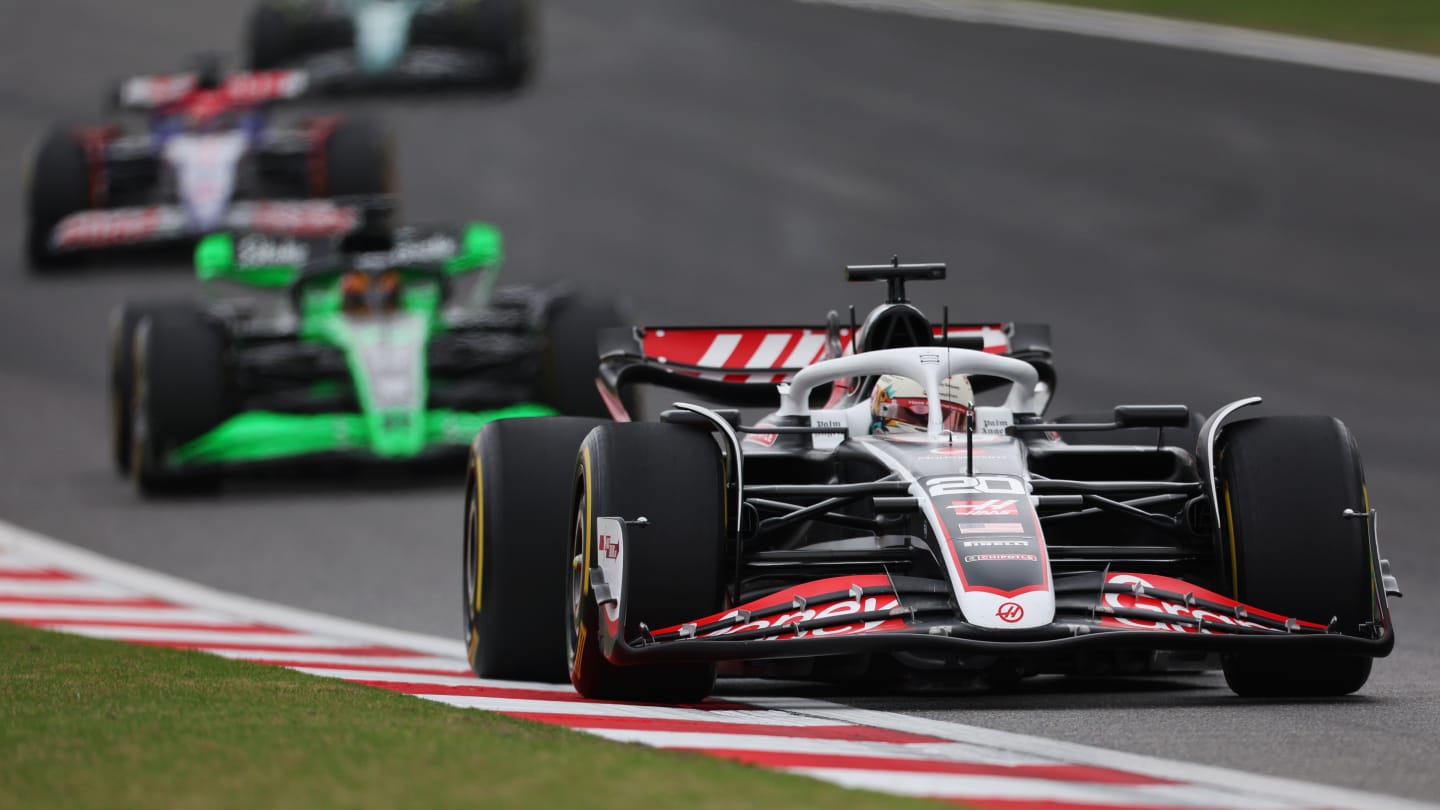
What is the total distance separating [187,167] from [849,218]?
685 centimetres

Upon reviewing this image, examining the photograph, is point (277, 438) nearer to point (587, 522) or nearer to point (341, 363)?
point (341, 363)

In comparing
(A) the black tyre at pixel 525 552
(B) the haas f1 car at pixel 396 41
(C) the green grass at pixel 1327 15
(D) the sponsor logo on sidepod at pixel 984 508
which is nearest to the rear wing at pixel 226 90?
(B) the haas f1 car at pixel 396 41

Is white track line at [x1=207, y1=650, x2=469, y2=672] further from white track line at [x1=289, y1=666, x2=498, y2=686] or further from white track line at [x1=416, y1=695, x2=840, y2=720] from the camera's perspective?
white track line at [x1=416, y1=695, x2=840, y2=720]

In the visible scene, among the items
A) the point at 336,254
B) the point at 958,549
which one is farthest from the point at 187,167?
the point at 958,549

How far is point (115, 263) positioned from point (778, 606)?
1776 cm

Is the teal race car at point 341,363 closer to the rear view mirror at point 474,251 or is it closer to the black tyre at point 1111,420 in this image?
the rear view mirror at point 474,251

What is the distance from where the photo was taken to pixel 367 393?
16.1 m

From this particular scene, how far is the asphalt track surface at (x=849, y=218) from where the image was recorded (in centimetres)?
1542

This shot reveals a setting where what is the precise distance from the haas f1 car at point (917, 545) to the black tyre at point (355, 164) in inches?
573

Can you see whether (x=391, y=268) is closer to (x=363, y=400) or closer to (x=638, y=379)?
(x=363, y=400)

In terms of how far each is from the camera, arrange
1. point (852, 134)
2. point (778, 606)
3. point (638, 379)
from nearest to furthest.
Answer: point (778, 606), point (638, 379), point (852, 134)

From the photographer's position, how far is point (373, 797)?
5.65 metres

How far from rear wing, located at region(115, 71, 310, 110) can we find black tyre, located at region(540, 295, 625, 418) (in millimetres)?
Result: 7700

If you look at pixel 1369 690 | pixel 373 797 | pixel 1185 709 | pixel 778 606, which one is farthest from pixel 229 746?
pixel 1369 690
